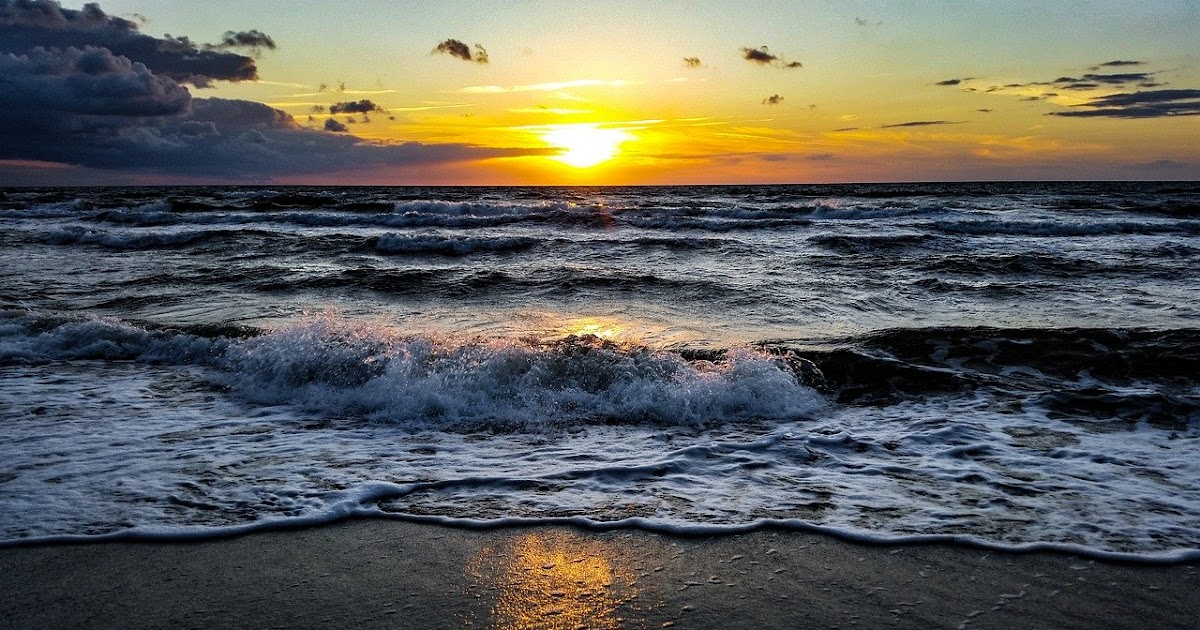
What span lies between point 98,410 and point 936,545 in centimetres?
561

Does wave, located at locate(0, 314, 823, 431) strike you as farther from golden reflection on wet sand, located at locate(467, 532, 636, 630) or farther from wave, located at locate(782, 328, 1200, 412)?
golden reflection on wet sand, located at locate(467, 532, 636, 630)

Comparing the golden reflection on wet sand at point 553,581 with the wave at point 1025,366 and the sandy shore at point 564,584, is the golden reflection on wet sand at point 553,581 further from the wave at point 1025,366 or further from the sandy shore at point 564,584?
the wave at point 1025,366

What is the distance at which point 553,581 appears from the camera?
3.05m

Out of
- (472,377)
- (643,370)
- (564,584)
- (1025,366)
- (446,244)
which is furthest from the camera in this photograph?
(446,244)

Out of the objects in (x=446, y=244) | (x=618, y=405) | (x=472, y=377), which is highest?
(x=446, y=244)

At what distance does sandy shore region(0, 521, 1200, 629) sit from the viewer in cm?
275

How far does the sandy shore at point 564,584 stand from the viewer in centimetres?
275

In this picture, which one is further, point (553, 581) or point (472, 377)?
point (472, 377)

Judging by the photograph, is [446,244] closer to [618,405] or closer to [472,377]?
[472,377]

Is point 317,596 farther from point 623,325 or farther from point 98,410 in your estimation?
point 623,325

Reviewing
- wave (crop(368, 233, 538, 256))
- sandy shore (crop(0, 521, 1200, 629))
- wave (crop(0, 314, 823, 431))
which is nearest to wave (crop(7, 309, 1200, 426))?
wave (crop(0, 314, 823, 431))

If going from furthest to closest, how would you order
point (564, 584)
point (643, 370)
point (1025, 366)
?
point (1025, 366) < point (643, 370) < point (564, 584)

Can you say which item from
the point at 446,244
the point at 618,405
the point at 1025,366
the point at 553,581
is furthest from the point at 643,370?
the point at 446,244

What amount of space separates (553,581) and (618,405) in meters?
2.82
